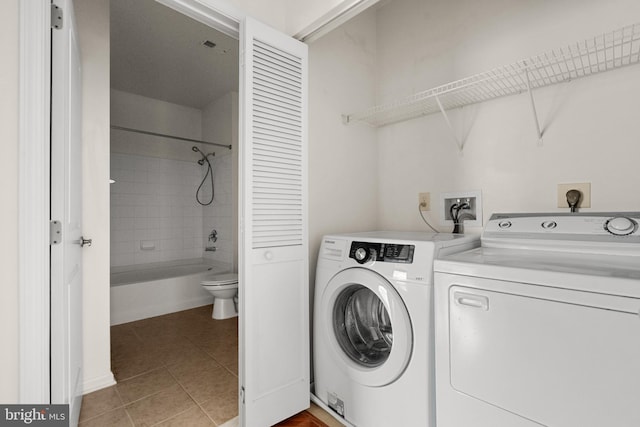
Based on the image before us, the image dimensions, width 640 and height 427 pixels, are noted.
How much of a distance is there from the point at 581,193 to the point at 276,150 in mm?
1452

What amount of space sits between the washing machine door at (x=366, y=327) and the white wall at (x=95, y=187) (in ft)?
4.45

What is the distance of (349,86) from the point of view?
80.4 inches

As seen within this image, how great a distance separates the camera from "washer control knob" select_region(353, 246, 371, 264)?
1.40 metres

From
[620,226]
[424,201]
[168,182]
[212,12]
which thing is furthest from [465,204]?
[168,182]

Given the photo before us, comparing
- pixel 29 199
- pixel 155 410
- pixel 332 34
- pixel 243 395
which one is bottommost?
pixel 155 410

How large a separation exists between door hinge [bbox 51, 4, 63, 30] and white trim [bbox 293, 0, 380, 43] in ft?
3.23

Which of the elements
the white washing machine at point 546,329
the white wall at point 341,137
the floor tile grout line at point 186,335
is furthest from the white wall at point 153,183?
the white washing machine at point 546,329

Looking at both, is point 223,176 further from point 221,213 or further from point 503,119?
point 503,119

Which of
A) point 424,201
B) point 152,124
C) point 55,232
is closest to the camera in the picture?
point 55,232

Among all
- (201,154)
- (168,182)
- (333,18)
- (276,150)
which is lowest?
(276,150)

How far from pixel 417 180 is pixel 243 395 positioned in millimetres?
1589

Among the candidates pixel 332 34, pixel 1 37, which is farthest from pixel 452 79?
pixel 1 37

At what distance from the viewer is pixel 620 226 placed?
43.8 inches

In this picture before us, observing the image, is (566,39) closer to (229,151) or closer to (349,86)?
(349,86)
